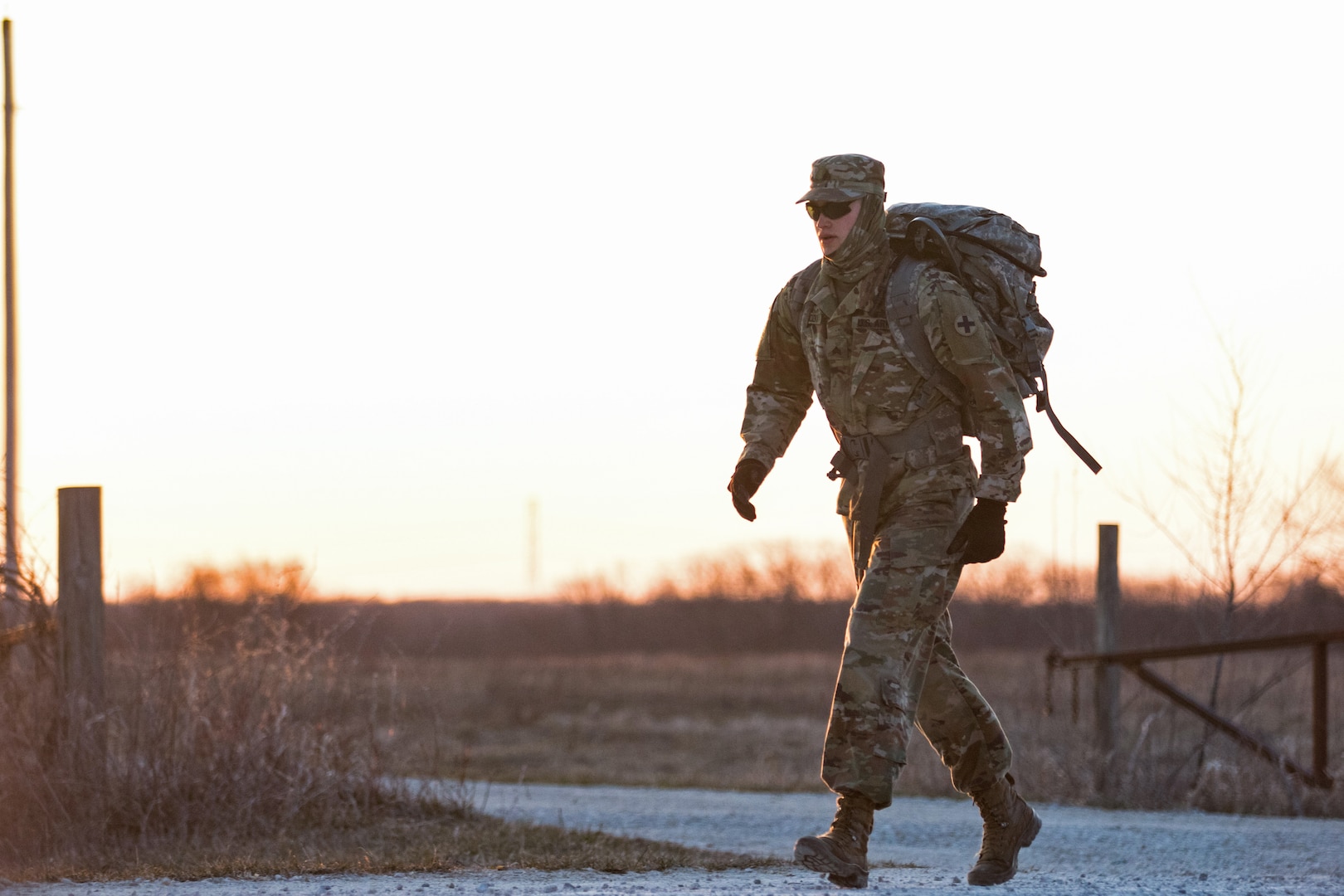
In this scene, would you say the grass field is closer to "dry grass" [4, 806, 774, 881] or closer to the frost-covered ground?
"dry grass" [4, 806, 774, 881]

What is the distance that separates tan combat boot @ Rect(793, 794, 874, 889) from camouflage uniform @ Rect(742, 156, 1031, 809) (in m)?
0.06

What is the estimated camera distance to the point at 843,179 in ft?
17.0

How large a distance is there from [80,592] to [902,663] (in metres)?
4.92

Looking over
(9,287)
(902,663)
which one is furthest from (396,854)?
(9,287)

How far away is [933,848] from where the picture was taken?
27.3ft

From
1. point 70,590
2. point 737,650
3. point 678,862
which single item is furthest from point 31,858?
point 737,650

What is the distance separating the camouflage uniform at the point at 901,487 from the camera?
4.91 metres

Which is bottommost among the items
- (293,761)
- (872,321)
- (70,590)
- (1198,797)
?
(1198,797)

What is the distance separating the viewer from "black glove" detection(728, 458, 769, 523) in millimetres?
5473

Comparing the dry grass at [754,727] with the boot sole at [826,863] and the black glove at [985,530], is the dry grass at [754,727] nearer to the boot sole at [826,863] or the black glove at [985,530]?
the boot sole at [826,863]

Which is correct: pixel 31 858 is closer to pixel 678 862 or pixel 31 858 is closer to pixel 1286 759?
pixel 678 862

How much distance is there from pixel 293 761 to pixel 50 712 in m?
1.23

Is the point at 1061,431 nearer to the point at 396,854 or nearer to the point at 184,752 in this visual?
the point at 396,854

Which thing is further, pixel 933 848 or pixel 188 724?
pixel 933 848
